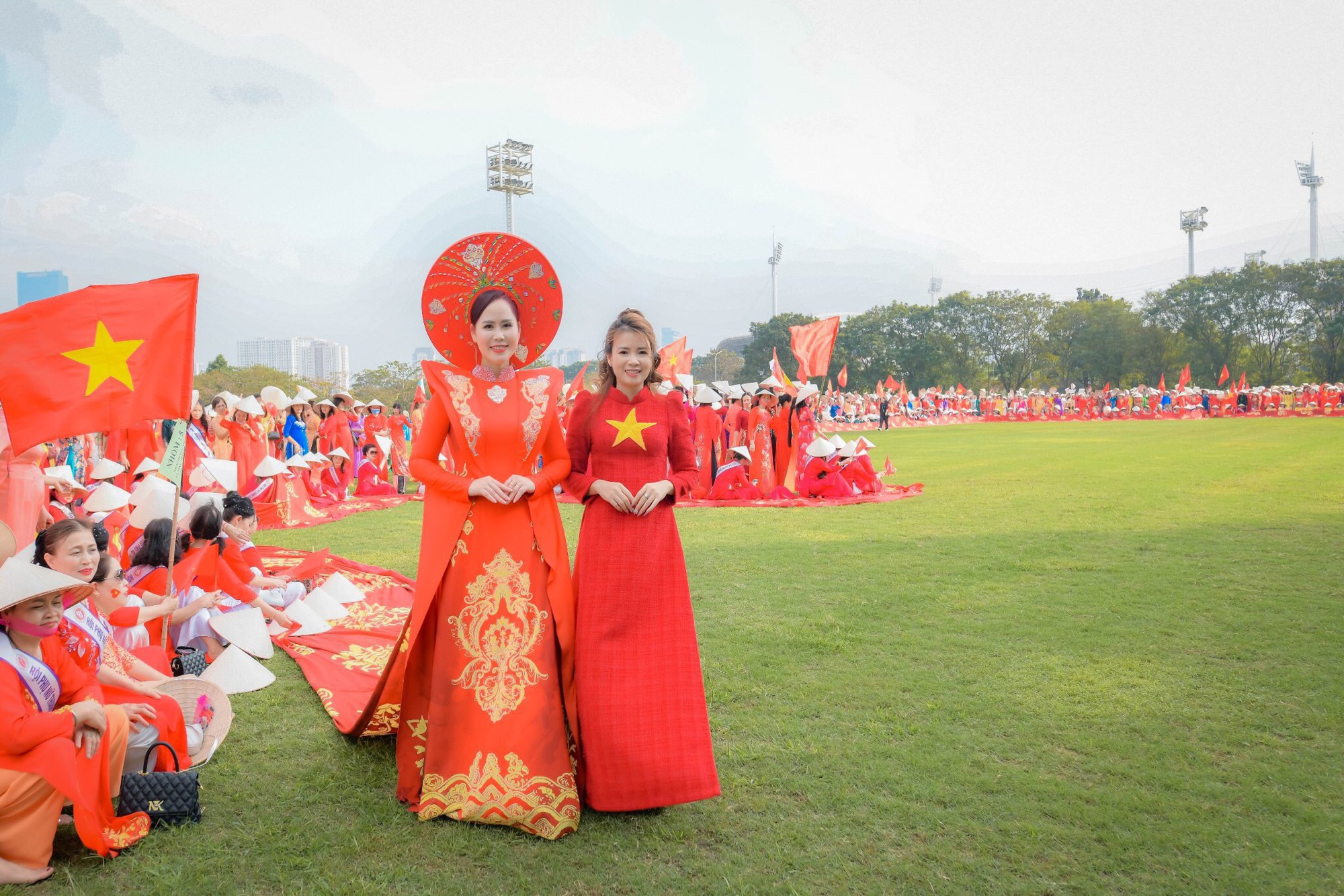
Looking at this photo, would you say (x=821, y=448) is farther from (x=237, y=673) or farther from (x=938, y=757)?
(x=237, y=673)

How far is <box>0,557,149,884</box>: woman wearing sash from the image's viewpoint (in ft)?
6.91

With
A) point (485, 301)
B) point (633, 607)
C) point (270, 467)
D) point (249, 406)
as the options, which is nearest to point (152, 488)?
point (485, 301)

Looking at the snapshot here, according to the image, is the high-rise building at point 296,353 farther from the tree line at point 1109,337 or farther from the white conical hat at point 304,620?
the white conical hat at point 304,620

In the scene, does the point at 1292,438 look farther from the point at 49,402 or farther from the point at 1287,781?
the point at 49,402

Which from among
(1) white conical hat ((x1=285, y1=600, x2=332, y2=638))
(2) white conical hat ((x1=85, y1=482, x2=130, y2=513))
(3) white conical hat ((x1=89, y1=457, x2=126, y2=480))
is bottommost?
(1) white conical hat ((x1=285, y1=600, x2=332, y2=638))

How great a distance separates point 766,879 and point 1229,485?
10.4 meters

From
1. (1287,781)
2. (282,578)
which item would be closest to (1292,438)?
(1287,781)

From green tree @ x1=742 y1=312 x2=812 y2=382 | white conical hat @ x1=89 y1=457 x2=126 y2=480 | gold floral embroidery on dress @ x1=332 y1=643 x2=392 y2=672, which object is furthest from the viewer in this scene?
green tree @ x1=742 y1=312 x2=812 y2=382

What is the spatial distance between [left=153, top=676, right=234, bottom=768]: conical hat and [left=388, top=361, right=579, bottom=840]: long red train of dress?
2.50 feet

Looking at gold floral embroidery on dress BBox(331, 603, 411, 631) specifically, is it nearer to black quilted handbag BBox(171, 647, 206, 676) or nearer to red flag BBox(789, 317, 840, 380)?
black quilted handbag BBox(171, 647, 206, 676)

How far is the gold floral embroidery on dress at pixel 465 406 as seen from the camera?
2570 mm

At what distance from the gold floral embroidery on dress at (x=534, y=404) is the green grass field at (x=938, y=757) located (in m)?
1.18

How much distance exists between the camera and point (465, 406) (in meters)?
2.59

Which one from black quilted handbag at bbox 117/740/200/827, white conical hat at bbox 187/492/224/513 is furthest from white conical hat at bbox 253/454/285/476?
black quilted handbag at bbox 117/740/200/827
